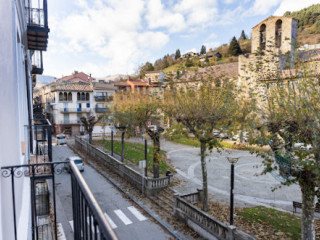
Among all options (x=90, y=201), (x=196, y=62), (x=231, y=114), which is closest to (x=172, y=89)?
(x=196, y=62)

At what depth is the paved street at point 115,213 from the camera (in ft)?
29.1

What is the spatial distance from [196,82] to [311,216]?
22.4 ft

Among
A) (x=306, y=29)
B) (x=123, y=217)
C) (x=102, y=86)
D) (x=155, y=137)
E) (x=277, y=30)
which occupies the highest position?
(x=306, y=29)

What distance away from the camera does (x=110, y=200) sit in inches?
476

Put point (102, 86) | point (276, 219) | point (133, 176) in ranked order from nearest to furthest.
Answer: point (276, 219)
point (133, 176)
point (102, 86)

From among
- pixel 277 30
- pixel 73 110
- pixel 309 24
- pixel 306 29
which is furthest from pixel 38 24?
pixel 309 24

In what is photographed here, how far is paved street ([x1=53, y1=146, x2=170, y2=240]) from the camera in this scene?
8867 mm

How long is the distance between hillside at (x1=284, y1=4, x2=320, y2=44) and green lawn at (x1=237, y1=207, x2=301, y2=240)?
60033 mm

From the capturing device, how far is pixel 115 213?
34.7ft

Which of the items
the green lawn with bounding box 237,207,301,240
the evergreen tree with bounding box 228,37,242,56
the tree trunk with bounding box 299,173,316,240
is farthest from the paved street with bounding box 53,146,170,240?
the evergreen tree with bounding box 228,37,242,56

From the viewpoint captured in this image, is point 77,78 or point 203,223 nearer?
point 203,223

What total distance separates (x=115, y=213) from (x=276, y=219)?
7.19 metres

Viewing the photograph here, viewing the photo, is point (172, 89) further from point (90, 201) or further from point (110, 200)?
point (90, 201)

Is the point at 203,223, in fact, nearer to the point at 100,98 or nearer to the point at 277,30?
the point at 277,30
